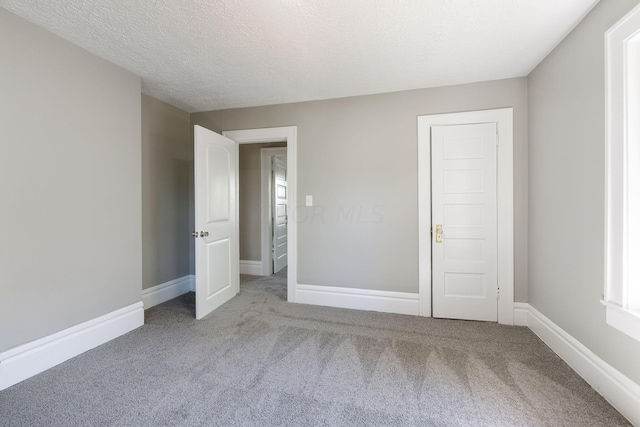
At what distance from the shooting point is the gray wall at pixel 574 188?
155 centimetres

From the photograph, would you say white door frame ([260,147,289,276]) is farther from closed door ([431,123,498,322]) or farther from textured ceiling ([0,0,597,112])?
closed door ([431,123,498,322])

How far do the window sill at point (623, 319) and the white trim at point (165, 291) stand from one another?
377 centimetres

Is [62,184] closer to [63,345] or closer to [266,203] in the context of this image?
[63,345]

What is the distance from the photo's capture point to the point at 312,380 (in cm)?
170

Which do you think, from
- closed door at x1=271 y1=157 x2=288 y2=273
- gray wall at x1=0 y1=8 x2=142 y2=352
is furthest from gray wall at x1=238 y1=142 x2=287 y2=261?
gray wall at x1=0 y1=8 x2=142 y2=352

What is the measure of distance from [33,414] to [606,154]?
3.51 meters

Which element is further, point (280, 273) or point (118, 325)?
point (280, 273)

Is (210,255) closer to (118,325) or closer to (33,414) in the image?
(118,325)

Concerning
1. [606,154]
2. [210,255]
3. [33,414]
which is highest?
[606,154]

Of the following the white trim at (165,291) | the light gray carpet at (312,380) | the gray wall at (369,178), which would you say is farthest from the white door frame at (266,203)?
the light gray carpet at (312,380)

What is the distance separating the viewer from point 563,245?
1937mm

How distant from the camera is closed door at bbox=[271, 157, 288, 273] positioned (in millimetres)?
4398

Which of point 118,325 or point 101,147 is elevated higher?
point 101,147

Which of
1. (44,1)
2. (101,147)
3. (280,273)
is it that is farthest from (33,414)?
(280,273)
